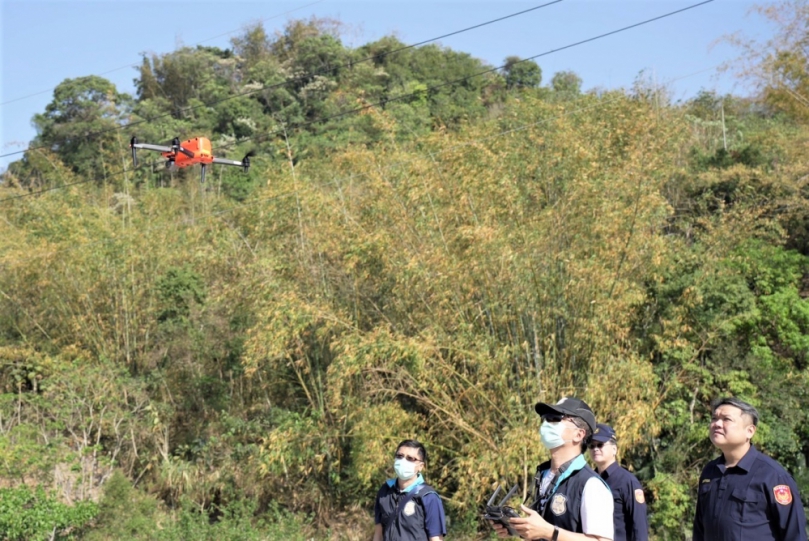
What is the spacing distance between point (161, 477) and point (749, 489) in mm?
9223

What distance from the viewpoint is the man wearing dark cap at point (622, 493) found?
10.6ft

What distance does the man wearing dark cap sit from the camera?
10.6 ft

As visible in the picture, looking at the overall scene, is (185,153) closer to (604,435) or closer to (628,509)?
(604,435)

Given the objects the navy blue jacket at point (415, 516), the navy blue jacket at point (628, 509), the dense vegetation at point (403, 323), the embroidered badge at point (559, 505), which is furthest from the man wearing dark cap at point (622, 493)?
the dense vegetation at point (403, 323)

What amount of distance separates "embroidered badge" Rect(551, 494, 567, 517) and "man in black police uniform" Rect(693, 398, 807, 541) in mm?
620

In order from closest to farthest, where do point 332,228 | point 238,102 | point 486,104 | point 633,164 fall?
point 633,164 < point 332,228 < point 238,102 < point 486,104

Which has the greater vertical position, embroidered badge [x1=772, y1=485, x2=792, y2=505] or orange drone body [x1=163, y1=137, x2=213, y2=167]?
orange drone body [x1=163, y1=137, x2=213, y2=167]

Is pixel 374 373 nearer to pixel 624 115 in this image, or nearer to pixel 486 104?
pixel 624 115

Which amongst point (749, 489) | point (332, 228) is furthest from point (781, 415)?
point (749, 489)

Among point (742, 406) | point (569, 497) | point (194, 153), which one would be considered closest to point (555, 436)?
point (569, 497)

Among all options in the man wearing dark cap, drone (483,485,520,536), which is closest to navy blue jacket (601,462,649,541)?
the man wearing dark cap

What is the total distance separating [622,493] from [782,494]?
0.87m

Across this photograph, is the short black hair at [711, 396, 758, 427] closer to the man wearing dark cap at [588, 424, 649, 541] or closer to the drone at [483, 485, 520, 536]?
the man wearing dark cap at [588, 424, 649, 541]

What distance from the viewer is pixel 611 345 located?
7480 mm
